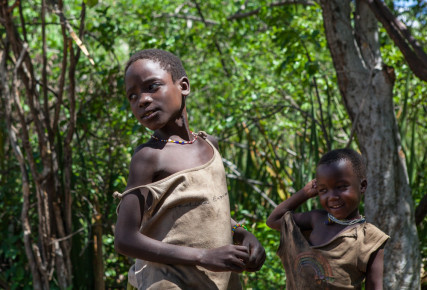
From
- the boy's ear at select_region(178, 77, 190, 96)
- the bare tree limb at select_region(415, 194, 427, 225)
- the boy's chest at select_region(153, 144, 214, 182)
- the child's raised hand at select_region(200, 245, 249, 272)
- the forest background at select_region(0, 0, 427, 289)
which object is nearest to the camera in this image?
the child's raised hand at select_region(200, 245, 249, 272)

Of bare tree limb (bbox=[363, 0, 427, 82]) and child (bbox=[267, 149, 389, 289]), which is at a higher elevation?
bare tree limb (bbox=[363, 0, 427, 82])

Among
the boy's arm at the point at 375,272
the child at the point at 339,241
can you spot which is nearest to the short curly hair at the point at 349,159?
the child at the point at 339,241

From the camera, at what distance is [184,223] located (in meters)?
1.73

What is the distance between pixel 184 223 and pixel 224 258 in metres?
0.19

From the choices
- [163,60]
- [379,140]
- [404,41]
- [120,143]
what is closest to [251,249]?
[163,60]

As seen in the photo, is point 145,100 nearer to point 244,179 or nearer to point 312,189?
point 312,189

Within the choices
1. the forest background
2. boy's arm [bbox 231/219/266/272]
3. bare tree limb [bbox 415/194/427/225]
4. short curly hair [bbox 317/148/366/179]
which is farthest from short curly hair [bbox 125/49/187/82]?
bare tree limb [bbox 415/194/427/225]

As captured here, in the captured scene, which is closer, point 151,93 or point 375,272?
point 151,93

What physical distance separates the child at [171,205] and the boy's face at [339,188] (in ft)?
1.44

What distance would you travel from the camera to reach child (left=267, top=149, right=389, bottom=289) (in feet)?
7.02

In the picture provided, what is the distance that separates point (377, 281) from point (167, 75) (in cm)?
108

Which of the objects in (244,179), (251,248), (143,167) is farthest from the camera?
(244,179)

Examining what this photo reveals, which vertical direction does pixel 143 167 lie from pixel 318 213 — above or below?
above

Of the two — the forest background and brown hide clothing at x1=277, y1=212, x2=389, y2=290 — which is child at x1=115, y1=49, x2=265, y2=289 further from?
the forest background
